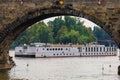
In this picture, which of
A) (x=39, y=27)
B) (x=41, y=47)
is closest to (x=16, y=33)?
(x=41, y=47)

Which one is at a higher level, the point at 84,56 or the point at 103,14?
the point at 103,14

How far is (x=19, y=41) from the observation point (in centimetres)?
12119

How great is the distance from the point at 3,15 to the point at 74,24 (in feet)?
291

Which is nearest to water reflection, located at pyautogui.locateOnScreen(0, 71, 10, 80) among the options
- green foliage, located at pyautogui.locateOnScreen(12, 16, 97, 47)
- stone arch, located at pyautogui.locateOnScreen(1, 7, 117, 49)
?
stone arch, located at pyautogui.locateOnScreen(1, 7, 117, 49)

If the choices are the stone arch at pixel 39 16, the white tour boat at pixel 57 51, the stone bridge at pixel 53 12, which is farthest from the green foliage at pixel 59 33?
the stone bridge at pixel 53 12

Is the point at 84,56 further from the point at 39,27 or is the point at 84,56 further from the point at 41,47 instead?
the point at 39,27

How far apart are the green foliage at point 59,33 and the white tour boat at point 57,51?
67.7 ft

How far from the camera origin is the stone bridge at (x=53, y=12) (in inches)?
1449

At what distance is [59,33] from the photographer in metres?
112

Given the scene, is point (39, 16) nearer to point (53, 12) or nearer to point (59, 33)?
point (53, 12)

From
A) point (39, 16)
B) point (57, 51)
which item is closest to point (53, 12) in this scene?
point (39, 16)

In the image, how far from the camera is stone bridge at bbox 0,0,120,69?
36.8 metres

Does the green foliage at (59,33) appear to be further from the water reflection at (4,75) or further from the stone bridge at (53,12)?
the stone bridge at (53,12)

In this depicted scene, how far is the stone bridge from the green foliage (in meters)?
65.3
